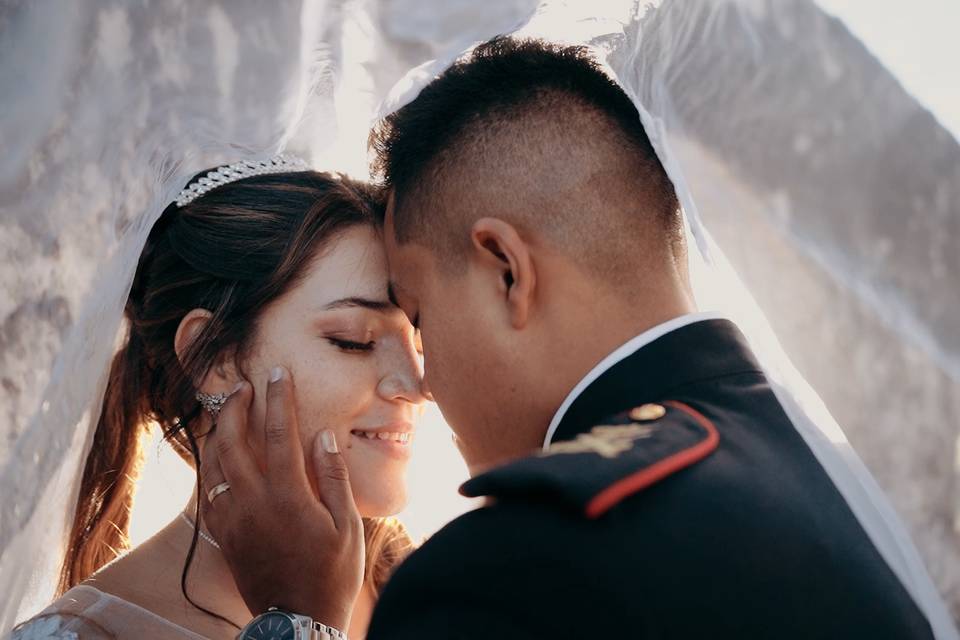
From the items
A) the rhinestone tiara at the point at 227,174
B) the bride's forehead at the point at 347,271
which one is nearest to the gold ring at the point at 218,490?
the bride's forehead at the point at 347,271

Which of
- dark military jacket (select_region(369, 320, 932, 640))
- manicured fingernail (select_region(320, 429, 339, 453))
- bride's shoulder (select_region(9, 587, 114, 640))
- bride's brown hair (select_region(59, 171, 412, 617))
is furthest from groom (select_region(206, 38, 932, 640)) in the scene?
bride's brown hair (select_region(59, 171, 412, 617))

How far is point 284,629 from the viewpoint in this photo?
199 cm

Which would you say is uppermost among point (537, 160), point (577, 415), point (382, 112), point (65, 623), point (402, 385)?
point (382, 112)

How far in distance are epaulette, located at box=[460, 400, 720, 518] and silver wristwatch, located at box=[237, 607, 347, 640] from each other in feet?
2.66

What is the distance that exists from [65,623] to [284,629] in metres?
0.49

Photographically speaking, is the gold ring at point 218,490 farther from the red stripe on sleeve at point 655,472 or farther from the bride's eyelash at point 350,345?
the red stripe on sleeve at point 655,472

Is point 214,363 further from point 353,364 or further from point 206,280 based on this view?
point 353,364

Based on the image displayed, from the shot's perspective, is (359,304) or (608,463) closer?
(608,463)

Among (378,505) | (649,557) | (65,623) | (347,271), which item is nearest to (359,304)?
(347,271)

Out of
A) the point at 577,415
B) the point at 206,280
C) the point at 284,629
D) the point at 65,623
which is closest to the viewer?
the point at 577,415

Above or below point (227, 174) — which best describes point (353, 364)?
below

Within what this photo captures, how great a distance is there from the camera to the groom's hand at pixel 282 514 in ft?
6.98

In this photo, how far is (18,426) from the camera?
1.65 metres

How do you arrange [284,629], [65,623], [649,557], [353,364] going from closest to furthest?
[649,557]
[284,629]
[65,623]
[353,364]
